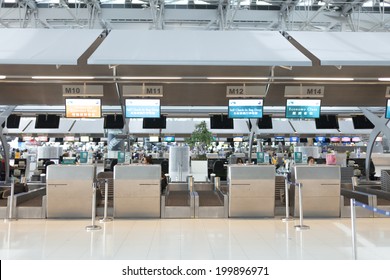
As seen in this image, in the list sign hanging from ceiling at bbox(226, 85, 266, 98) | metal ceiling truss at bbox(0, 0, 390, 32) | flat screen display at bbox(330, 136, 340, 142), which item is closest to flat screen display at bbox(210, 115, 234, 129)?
sign hanging from ceiling at bbox(226, 85, 266, 98)

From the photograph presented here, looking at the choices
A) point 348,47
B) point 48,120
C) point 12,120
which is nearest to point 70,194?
point 348,47

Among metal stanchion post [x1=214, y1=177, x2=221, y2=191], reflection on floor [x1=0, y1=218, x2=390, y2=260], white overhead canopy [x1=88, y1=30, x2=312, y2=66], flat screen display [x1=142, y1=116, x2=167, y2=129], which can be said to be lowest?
reflection on floor [x1=0, y1=218, x2=390, y2=260]

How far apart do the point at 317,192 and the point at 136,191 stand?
4.82 m

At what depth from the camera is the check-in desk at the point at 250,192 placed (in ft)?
32.5

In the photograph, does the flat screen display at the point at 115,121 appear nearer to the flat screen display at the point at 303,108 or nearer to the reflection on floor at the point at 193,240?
the flat screen display at the point at 303,108

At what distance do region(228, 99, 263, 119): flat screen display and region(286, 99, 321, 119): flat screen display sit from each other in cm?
97

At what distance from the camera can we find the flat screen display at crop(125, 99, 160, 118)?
38.3ft

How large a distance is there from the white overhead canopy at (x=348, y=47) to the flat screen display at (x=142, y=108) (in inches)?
182

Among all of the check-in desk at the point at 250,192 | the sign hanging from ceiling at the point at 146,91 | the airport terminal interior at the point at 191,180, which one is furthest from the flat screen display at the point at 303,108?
the sign hanging from ceiling at the point at 146,91

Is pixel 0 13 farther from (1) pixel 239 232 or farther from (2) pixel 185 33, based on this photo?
(1) pixel 239 232

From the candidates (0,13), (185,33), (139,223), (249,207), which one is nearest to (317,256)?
(249,207)

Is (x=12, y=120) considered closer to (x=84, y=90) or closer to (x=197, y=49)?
(x=84, y=90)

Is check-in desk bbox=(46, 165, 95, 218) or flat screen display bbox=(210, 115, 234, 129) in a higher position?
flat screen display bbox=(210, 115, 234, 129)

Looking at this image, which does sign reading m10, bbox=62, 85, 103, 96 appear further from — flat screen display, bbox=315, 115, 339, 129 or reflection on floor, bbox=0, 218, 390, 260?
flat screen display, bbox=315, 115, 339, 129
